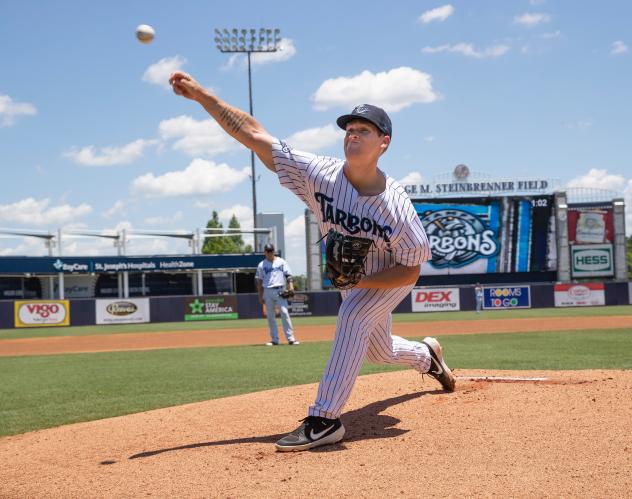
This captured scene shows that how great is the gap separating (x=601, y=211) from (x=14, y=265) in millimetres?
29732

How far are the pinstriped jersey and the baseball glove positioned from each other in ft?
0.38

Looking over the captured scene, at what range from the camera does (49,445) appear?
372cm

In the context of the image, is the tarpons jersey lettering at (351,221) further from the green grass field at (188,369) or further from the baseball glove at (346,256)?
the green grass field at (188,369)

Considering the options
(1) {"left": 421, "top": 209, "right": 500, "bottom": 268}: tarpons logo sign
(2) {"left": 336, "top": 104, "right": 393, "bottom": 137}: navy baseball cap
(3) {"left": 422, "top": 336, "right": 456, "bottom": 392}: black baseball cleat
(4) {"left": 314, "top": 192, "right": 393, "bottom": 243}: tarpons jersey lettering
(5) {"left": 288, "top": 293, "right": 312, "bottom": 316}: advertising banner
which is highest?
(1) {"left": 421, "top": 209, "right": 500, "bottom": 268}: tarpons logo sign

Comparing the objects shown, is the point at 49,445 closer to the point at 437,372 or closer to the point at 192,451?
the point at 192,451

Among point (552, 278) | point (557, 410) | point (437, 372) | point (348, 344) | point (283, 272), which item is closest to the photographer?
point (348, 344)

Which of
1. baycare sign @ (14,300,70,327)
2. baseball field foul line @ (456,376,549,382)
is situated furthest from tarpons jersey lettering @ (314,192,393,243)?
baycare sign @ (14,300,70,327)

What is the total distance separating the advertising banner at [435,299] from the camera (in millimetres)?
27078

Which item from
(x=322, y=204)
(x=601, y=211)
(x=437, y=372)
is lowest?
(x=437, y=372)

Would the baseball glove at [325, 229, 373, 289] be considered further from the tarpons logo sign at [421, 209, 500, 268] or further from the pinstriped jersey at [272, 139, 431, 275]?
the tarpons logo sign at [421, 209, 500, 268]

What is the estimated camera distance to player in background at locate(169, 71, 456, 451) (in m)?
3.27

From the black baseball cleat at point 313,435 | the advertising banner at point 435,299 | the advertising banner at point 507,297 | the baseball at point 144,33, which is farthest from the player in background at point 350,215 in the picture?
the advertising banner at point 507,297

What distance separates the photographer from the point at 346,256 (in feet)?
10.4

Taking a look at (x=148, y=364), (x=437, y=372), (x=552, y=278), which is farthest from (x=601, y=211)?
(x=437, y=372)
